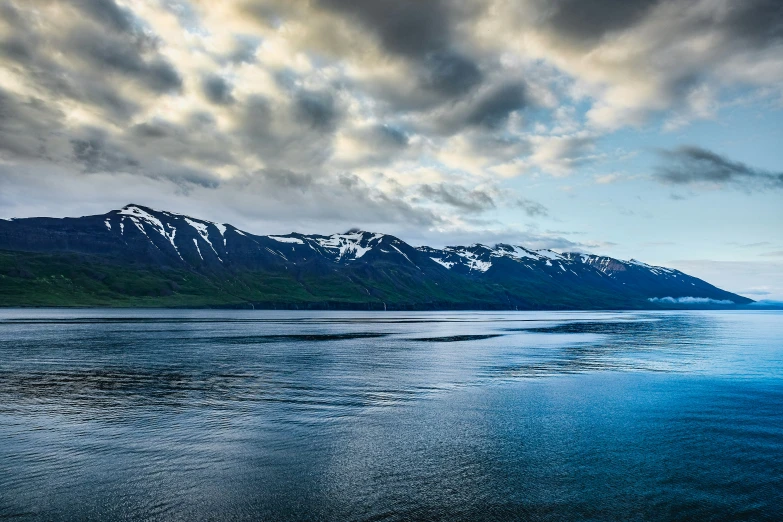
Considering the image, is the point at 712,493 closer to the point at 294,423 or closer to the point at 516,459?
the point at 516,459

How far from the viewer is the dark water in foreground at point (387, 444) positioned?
18.8 meters

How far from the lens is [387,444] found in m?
26.8

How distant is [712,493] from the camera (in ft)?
66.9

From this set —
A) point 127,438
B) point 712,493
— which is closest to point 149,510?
point 127,438

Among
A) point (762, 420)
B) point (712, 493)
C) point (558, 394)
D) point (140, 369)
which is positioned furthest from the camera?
point (140, 369)

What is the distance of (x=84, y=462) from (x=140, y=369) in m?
35.3

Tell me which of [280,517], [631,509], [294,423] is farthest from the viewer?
[294,423]

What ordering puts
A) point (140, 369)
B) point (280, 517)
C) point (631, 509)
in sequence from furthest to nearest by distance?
point (140, 369) → point (631, 509) → point (280, 517)

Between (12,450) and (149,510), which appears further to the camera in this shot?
(12,450)

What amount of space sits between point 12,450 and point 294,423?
1449cm

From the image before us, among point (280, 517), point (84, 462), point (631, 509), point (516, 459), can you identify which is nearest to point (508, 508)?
point (631, 509)

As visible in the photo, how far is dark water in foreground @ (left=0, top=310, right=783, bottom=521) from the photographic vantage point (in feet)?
61.8

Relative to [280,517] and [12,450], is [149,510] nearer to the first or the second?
[280,517]

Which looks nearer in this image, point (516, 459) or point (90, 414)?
point (516, 459)
